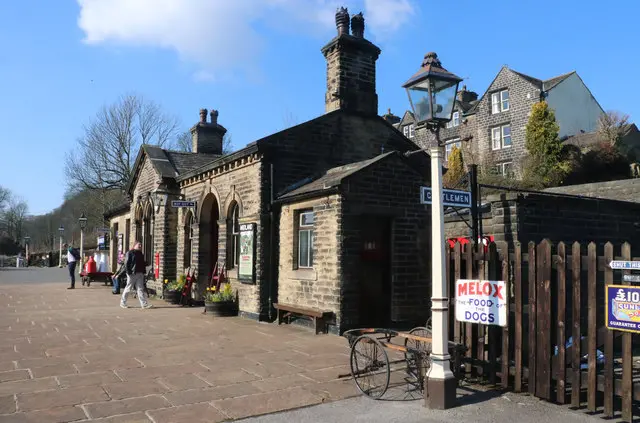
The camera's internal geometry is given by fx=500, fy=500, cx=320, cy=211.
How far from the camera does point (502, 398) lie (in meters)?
5.42

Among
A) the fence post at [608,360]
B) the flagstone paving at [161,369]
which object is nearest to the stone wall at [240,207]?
the flagstone paving at [161,369]

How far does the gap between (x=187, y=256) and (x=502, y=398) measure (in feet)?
41.7

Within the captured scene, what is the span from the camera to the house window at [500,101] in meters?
36.0

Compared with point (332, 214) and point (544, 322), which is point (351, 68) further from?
point (544, 322)

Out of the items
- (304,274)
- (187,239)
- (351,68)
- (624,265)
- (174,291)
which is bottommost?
(174,291)

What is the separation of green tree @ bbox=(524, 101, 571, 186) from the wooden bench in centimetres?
2258

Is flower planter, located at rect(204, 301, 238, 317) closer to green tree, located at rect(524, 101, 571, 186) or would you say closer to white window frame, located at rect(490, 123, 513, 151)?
green tree, located at rect(524, 101, 571, 186)

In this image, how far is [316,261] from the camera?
33.5ft

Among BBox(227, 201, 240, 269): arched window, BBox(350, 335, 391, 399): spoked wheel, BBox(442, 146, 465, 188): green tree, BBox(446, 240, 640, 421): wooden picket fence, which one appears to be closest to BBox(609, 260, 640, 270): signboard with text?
BBox(446, 240, 640, 421): wooden picket fence

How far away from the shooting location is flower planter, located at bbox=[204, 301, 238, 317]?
40.6 ft

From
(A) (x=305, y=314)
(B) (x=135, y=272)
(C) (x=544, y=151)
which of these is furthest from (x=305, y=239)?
(C) (x=544, y=151)

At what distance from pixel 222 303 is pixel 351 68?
22.0 ft

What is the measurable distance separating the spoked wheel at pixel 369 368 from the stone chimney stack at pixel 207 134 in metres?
16.4

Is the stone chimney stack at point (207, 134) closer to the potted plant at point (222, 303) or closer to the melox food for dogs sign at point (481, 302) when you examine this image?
the potted plant at point (222, 303)
